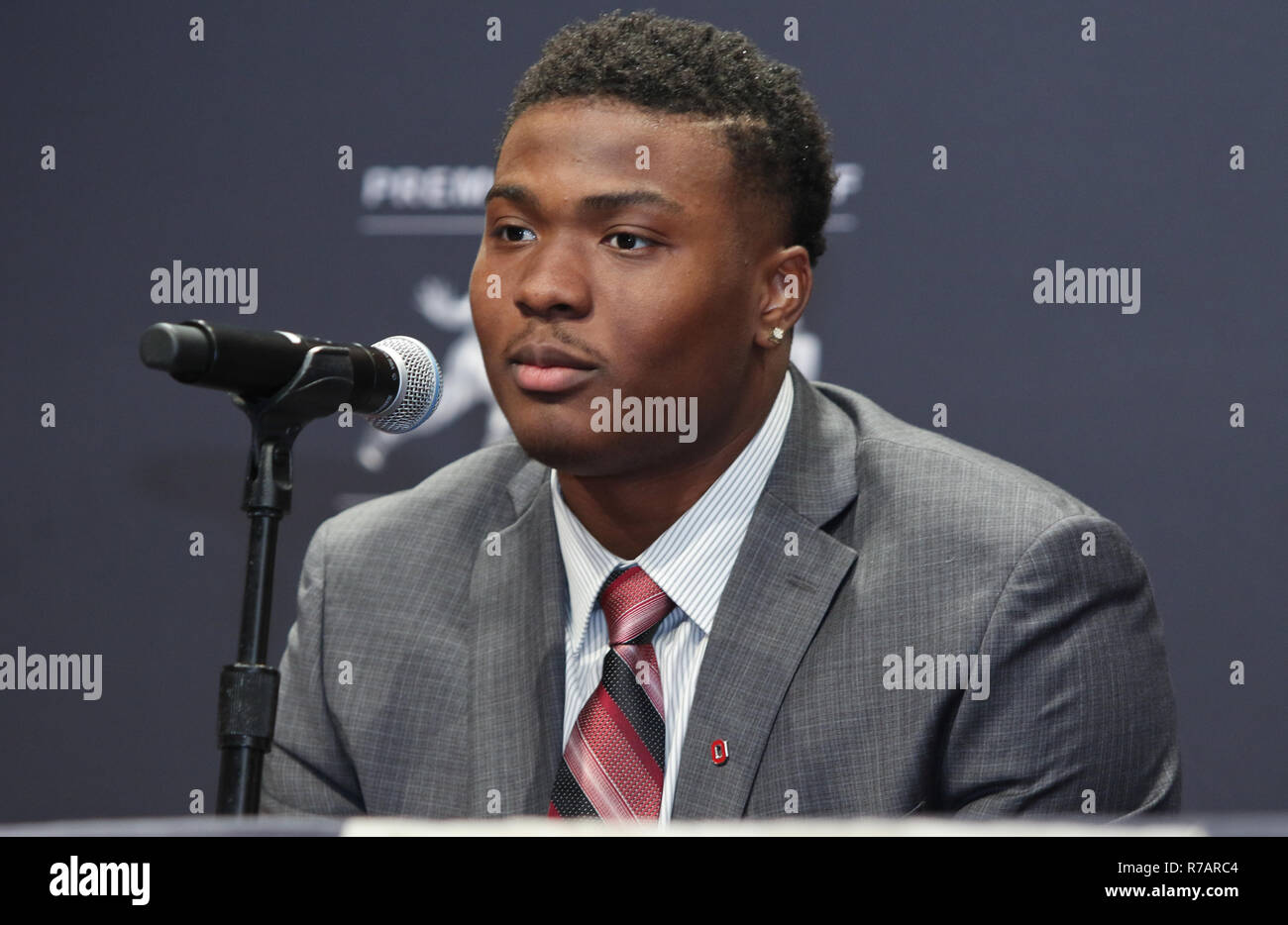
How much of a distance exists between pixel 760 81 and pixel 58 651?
2118 mm

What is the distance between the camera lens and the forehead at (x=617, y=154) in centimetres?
208

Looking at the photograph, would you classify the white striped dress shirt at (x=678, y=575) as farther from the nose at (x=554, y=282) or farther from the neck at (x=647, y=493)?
the nose at (x=554, y=282)

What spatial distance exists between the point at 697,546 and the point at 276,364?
967mm

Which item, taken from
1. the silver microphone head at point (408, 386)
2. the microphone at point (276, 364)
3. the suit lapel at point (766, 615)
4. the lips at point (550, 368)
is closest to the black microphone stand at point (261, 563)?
the microphone at point (276, 364)

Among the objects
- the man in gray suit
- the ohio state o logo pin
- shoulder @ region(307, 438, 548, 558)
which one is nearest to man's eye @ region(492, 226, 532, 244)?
the man in gray suit

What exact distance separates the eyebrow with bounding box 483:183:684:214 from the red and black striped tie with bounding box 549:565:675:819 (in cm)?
58

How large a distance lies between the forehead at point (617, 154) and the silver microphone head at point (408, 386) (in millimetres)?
510

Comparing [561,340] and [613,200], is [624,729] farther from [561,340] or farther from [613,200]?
[613,200]

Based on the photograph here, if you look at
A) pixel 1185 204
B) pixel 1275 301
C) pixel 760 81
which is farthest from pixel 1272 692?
pixel 760 81

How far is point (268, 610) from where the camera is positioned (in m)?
1.42

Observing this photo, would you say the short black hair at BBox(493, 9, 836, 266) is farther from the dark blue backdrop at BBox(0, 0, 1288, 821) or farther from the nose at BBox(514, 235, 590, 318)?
the dark blue backdrop at BBox(0, 0, 1288, 821)
